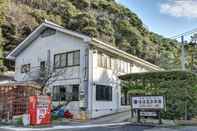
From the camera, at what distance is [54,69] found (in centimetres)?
2355

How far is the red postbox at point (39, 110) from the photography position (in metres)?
16.8

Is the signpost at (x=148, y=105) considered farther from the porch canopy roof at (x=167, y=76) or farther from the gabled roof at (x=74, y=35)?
the gabled roof at (x=74, y=35)

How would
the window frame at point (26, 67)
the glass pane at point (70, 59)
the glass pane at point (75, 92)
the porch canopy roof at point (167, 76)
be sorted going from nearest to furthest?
the porch canopy roof at point (167, 76) < the glass pane at point (75, 92) < the glass pane at point (70, 59) < the window frame at point (26, 67)

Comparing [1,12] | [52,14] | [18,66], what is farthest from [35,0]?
[18,66]

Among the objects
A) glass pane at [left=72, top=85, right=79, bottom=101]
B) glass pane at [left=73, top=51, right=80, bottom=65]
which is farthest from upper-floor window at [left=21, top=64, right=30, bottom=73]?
glass pane at [left=72, top=85, right=79, bottom=101]

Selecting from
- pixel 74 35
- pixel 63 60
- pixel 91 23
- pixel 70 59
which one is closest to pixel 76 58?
pixel 70 59

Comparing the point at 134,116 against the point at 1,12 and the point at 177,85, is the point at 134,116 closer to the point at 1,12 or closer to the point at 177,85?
the point at 177,85

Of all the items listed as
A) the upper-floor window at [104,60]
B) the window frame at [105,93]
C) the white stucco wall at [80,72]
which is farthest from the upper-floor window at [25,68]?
the window frame at [105,93]

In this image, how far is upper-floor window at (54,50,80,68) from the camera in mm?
22484

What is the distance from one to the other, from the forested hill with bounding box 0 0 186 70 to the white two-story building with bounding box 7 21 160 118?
394 inches

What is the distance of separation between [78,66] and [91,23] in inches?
676

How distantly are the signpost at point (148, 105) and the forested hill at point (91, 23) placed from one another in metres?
20.2

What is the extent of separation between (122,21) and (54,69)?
25.3 metres

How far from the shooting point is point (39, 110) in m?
17.1
